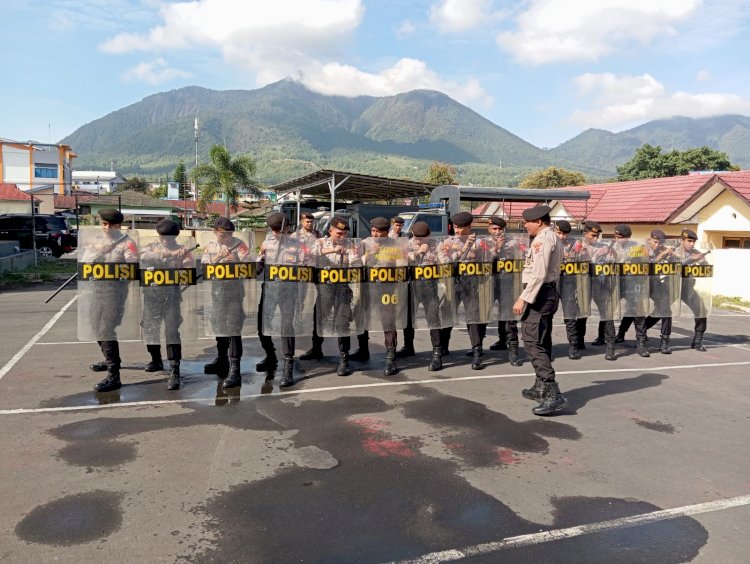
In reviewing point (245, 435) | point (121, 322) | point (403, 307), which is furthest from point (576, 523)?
point (121, 322)

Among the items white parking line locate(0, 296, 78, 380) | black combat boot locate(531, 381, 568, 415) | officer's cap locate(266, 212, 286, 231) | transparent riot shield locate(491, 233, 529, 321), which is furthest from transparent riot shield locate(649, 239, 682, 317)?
white parking line locate(0, 296, 78, 380)

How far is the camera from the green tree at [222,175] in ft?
126

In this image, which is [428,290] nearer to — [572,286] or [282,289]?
[282,289]

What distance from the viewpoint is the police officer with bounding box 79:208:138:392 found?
21.7ft

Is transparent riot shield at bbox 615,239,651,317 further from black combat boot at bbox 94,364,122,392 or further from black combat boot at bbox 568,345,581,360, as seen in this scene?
black combat boot at bbox 94,364,122,392

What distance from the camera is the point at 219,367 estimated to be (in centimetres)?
734

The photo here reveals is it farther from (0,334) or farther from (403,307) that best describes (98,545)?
(0,334)

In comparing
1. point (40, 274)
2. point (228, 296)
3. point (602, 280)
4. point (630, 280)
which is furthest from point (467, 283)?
point (40, 274)

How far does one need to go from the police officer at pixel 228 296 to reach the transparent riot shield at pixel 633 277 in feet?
19.7

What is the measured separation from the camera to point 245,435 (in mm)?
5277

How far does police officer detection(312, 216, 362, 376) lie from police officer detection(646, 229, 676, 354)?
16.7 feet

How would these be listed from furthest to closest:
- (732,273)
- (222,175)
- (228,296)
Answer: (222,175) → (732,273) → (228,296)

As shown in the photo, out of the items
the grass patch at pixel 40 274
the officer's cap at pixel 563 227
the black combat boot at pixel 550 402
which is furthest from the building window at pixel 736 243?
the grass patch at pixel 40 274

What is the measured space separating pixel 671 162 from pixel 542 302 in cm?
5130
